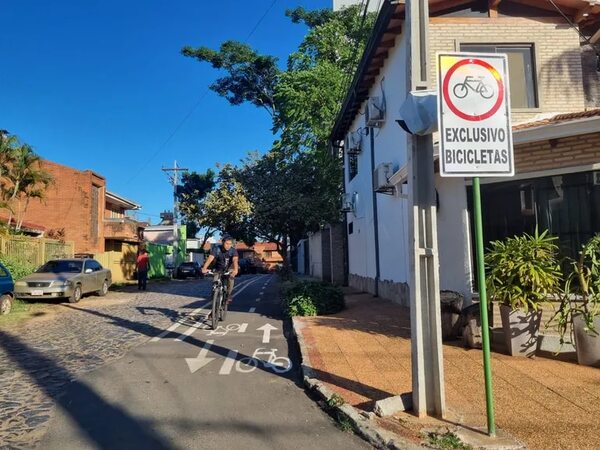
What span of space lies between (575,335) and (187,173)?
53.4 metres

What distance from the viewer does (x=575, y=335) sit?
6496mm

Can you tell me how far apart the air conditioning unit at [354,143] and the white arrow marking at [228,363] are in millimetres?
11783

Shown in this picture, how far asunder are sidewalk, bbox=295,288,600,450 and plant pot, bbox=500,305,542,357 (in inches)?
7.5

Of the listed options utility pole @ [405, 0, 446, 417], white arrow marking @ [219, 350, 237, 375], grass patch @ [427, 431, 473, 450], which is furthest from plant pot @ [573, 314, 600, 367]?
white arrow marking @ [219, 350, 237, 375]

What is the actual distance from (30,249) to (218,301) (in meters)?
12.4

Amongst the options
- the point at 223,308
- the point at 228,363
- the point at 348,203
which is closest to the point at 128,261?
the point at 348,203

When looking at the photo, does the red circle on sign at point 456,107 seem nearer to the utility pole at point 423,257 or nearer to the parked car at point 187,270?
the utility pole at point 423,257

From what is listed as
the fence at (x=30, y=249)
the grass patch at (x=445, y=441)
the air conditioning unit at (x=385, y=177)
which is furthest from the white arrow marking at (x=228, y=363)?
the fence at (x=30, y=249)

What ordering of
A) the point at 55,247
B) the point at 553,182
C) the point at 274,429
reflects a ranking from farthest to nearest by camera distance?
the point at 55,247
the point at 553,182
the point at 274,429

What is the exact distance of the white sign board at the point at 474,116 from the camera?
432cm

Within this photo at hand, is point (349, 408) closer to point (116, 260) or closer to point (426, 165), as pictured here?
point (426, 165)

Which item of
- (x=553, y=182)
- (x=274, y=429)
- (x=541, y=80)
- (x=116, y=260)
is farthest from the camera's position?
(x=116, y=260)

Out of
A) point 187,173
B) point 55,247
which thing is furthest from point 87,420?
point 187,173

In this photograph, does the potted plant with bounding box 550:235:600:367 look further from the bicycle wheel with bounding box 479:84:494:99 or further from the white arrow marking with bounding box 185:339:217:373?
the white arrow marking with bounding box 185:339:217:373
